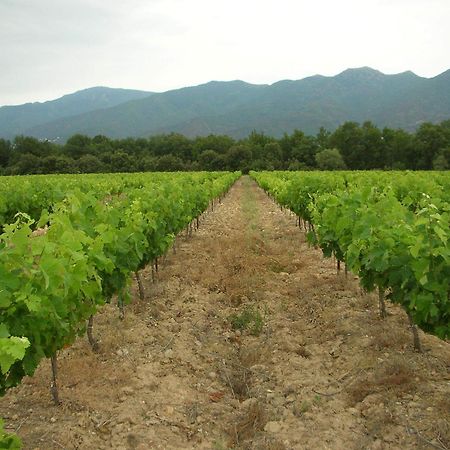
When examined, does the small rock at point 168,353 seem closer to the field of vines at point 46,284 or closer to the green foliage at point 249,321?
the field of vines at point 46,284

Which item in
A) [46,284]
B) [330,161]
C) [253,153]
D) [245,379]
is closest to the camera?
[46,284]

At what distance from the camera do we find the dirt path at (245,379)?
4.45 m

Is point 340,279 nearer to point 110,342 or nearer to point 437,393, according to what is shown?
point 437,393

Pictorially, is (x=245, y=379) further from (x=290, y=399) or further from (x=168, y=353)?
(x=168, y=353)

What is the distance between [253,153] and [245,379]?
86.7 m

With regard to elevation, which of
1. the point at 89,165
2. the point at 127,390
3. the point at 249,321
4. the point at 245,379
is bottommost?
the point at 245,379

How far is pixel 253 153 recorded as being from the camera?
297ft

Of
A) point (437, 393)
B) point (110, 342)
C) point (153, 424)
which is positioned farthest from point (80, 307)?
point (437, 393)

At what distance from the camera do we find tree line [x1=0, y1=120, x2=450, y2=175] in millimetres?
72500

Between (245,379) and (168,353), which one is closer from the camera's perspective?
(245,379)

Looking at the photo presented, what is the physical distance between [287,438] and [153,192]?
23.6ft

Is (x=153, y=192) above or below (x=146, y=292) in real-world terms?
above

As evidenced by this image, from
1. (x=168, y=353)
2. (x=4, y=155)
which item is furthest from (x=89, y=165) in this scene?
(x=168, y=353)

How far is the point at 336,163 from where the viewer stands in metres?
74.2
